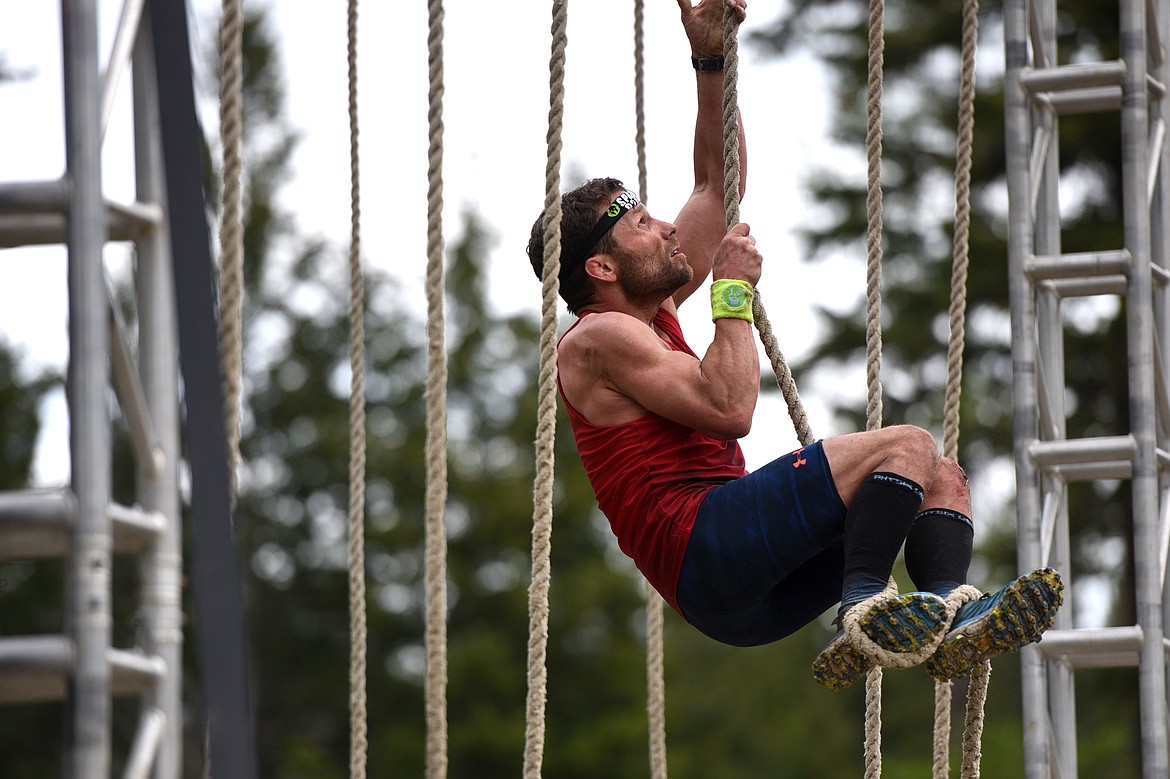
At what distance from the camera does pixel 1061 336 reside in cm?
492

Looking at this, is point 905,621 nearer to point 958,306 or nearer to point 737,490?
point 737,490

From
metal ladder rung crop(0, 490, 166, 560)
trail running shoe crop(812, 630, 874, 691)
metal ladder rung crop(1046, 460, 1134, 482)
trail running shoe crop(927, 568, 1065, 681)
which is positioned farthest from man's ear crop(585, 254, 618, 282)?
metal ladder rung crop(1046, 460, 1134, 482)

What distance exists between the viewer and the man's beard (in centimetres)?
392

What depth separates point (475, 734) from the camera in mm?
17422

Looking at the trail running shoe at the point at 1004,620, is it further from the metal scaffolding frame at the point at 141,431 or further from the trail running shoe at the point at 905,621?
the metal scaffolding frame at the point at 141,431

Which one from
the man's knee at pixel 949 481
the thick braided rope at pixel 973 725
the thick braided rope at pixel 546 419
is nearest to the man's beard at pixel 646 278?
the thick braided rope at pixel 546 419

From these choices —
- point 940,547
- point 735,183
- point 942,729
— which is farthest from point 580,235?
point 942,729

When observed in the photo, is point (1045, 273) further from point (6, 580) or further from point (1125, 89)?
point (6, 580)

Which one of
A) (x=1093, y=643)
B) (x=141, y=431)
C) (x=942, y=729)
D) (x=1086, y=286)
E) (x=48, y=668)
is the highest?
(x=1086, y=286)

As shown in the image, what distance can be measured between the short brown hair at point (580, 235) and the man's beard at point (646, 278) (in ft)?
0.23

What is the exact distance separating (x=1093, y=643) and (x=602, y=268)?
1.98 m

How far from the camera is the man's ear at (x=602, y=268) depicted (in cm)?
392

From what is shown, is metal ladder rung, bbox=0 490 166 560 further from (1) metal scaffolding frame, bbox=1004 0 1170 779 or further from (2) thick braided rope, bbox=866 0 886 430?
(1) metal scaffolding frame, bbox=1004 0 1170 779

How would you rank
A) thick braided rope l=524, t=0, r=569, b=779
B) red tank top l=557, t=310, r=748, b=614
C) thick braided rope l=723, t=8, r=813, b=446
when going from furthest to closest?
thick braided rope l=723, t=8, r=813, b=446
red tank top l=557, t=310, r=748, b=614
thick braided rope l=524, t=0, r=569, b=779
